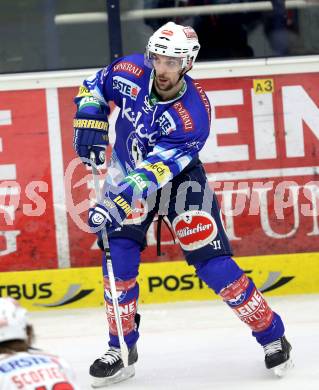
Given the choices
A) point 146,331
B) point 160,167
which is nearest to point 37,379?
point 160,167

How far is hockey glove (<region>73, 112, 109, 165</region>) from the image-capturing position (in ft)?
17.4

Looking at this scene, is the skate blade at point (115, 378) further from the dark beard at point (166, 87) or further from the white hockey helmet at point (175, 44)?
the white hockey helmet at point (175, 44)

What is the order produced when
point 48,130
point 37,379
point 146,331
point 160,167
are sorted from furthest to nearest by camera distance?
1. point 48,130
2. point 146,331
3. point 160,167
4. point 37,379

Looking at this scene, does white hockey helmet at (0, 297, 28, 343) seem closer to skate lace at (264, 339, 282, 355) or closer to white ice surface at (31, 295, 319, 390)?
white ice surface at (31, 295, 319, 390)

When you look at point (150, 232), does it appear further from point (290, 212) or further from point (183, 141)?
point (183, 141)

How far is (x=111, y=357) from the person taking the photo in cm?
538

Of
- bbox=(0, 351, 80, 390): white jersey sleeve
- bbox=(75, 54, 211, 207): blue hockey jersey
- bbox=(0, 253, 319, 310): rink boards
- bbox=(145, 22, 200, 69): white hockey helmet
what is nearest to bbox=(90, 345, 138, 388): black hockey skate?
bbox=(75, 54, 211, 207): blue hockey jersey

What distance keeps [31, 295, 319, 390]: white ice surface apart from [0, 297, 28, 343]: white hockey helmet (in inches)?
66.5

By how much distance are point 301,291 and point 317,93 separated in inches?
39.3

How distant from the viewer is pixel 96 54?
22.2ft

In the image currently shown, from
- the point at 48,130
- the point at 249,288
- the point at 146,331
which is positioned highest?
the point at 48,130

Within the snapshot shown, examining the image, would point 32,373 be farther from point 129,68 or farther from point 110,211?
point 129,68

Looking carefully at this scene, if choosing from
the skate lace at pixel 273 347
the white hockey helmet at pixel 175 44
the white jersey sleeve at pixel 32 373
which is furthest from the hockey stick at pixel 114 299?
the white jersey sleeve at pixel 32 373

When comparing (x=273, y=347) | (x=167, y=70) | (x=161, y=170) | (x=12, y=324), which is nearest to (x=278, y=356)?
(x=273, y=347)
